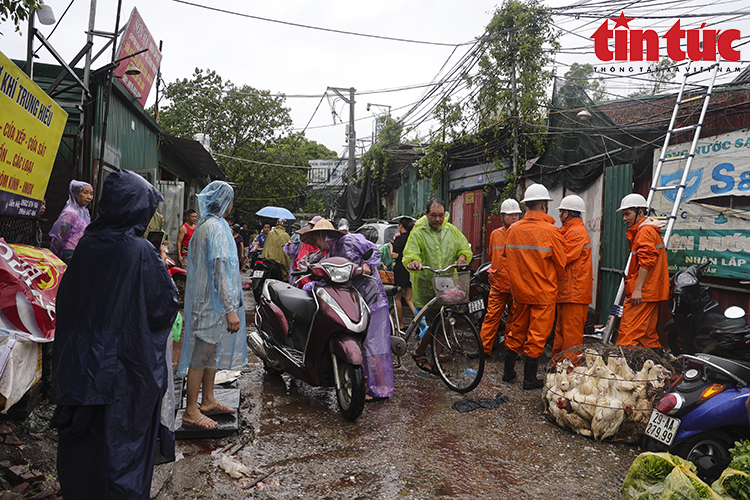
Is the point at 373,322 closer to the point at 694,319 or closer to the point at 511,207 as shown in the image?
the point at 511,207

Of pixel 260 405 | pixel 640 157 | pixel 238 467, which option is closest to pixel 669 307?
pixel 640 157

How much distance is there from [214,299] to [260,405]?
4.33 feet

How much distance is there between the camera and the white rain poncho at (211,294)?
347 centimetres

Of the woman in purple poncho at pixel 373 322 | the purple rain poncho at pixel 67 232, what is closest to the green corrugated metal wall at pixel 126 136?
the purple rain poncho at pixel 67 232

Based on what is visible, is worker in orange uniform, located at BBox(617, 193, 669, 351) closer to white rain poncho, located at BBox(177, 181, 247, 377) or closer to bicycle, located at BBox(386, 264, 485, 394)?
bicycle, located at BBox(386, 264, 485, 394)

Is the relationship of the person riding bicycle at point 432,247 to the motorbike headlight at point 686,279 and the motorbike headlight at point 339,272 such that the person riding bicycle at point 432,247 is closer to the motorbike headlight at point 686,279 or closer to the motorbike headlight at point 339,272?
the motorbike headlight at point 339,272

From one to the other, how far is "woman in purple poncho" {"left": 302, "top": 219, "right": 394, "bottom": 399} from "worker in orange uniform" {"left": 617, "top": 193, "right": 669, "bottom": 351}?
2589 mm

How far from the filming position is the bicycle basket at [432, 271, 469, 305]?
4555 millimetres

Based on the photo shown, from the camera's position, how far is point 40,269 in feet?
11.7

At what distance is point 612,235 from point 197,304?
5.66 metres

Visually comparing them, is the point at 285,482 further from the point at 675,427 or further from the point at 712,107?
the point at 712,107

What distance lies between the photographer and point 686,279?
15.5ft

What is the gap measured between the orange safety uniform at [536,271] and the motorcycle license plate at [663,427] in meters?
1.57

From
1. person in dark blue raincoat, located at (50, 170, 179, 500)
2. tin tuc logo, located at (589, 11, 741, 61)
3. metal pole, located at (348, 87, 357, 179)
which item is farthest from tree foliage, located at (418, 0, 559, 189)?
metal pole, located at (348, 87, 357, 179)
